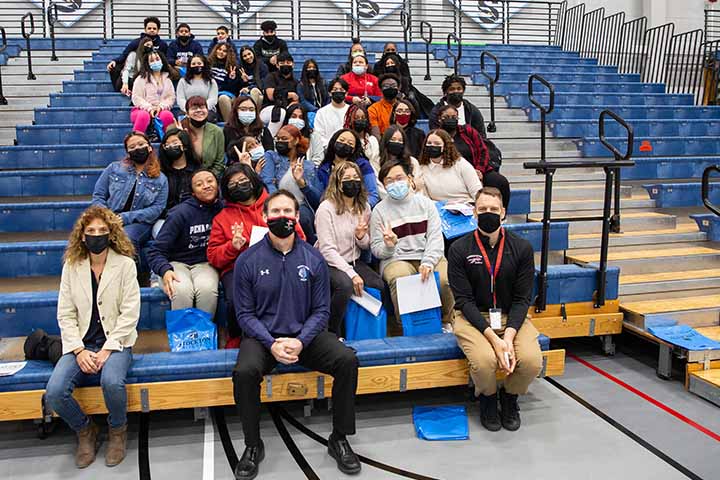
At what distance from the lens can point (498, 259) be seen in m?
3.51

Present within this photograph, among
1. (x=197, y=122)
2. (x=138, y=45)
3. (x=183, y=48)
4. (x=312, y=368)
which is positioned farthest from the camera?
(x=183, y=48)

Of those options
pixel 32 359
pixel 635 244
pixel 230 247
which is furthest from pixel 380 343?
pixel 635 244

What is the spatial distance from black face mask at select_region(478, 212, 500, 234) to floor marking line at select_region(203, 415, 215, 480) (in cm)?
186

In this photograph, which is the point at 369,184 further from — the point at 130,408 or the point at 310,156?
the point at 130,408

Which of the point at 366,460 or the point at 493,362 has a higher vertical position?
the point at 493,362

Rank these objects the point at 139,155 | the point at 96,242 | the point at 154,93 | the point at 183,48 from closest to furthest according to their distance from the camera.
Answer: the point at 96,242, the point at 139,155, the point at 154,93, the point at 183,48

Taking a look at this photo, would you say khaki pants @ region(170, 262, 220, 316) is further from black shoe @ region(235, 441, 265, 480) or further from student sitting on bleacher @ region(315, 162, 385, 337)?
black shoe @ region(235, 441, 265, 480)

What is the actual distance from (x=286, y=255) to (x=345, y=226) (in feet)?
2.39

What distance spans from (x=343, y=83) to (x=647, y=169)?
3324mm

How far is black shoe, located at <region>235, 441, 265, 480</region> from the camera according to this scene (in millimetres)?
2906

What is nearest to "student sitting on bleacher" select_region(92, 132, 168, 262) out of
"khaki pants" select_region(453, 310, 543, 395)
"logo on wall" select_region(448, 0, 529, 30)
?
"khaki pants" select_region(453, 310, 543, 395)

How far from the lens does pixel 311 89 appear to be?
6.93m

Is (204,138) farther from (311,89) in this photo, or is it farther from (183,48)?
(183,48)

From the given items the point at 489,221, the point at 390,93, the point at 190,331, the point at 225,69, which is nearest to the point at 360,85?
the point at 390,93
